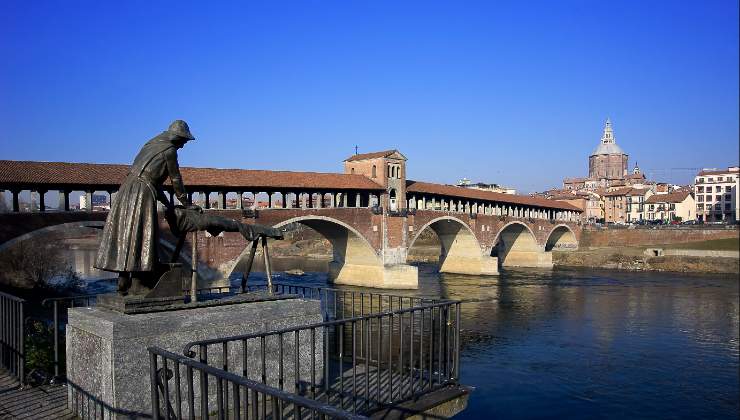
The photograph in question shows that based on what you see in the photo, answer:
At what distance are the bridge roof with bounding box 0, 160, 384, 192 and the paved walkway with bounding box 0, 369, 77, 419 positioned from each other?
17.0m

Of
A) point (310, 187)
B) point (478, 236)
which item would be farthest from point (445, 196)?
point (310, 187)

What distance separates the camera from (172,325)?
5.34 m

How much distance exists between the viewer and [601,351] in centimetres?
1970

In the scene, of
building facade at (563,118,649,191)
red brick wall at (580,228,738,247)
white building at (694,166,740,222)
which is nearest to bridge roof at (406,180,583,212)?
red brick wall at (580,228,738,247)

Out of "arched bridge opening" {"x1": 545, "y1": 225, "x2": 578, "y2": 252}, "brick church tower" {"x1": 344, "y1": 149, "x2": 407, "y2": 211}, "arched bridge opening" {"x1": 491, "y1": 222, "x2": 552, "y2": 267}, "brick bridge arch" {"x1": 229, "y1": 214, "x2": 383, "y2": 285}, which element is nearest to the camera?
"brick bridge arch" {"x1": 229, "y1": 214, "x2": 383, "y2": 285}

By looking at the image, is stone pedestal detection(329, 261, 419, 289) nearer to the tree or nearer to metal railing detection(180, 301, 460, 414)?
the tree

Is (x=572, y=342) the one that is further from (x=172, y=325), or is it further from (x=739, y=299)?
(x=172, y=325)

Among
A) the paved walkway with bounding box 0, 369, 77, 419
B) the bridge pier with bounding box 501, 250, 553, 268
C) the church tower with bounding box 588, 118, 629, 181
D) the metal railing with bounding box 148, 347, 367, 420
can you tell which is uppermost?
the church tower with bounding box 588, 118, 629, 181

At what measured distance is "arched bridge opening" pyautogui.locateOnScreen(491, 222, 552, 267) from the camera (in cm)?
5619

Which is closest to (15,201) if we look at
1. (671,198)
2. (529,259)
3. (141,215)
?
(141,215)

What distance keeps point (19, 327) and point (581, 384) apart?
44.2 ft

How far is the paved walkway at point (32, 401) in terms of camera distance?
5.72m

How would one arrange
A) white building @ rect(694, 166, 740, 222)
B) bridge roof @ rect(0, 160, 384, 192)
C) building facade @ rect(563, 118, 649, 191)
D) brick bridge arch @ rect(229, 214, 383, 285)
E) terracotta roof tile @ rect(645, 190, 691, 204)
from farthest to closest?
building facade @ rect(563, 118, 649, 191) < terracotta roof tile @ rect(645, 190, 691, 204) < brick bridge arch @ rect(229, 214, 383, 285) < bridge roof @ rect(0, 160, 384, 192) < white building @ rect(694, 166, 740, 222)

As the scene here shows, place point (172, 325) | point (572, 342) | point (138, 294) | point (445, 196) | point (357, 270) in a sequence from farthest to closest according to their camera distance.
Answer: point (445, 196) < point (357, 270) < point (572, 342) < point (138, 294) < point (172, 325)
